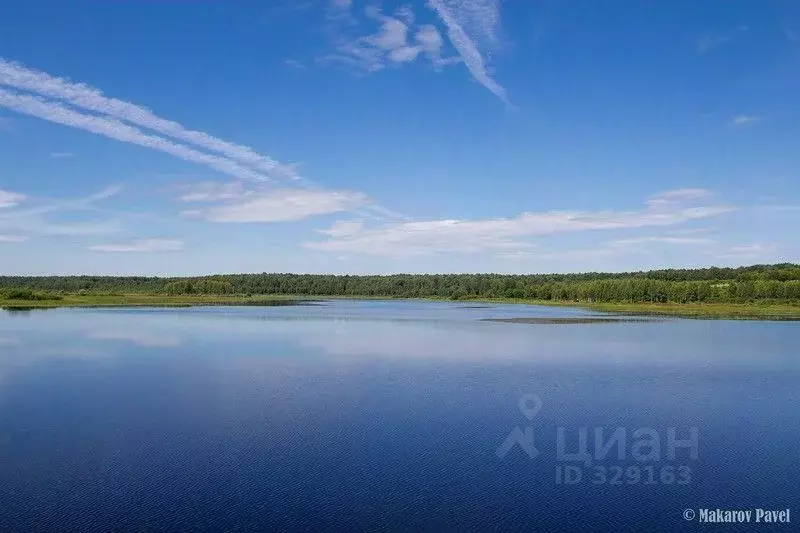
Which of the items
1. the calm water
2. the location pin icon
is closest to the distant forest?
the calm water

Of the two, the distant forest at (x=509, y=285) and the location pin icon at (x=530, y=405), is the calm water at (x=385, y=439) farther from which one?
the distant forest at (x=509, y=285)

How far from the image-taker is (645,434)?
14.4 m

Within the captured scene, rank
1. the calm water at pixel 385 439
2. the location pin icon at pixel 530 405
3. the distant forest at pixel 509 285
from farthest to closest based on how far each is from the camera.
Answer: the distant forest at pixel 509 285 < the location pin icon at pixel 530 405 < the calm water at pixel 385 439

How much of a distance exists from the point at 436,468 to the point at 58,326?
38.1 m

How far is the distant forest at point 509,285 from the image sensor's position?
251ft

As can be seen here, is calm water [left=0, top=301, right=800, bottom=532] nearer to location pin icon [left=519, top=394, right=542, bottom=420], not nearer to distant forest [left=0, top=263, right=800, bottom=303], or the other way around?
location pin icon [left=519, top=394, right=542, bottom=420]

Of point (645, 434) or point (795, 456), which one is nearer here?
point (795, 456)

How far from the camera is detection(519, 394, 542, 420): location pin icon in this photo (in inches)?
643

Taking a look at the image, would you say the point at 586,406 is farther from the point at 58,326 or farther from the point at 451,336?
the point at 58,326

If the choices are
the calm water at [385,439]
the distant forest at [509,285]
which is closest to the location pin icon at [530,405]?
the calm water at [385,439]

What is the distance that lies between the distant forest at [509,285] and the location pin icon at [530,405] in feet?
208

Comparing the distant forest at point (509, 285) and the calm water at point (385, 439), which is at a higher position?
the distant forest at point (509, 285)

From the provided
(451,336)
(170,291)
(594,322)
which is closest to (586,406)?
(451,336)

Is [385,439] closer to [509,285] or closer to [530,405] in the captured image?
[530,405]
